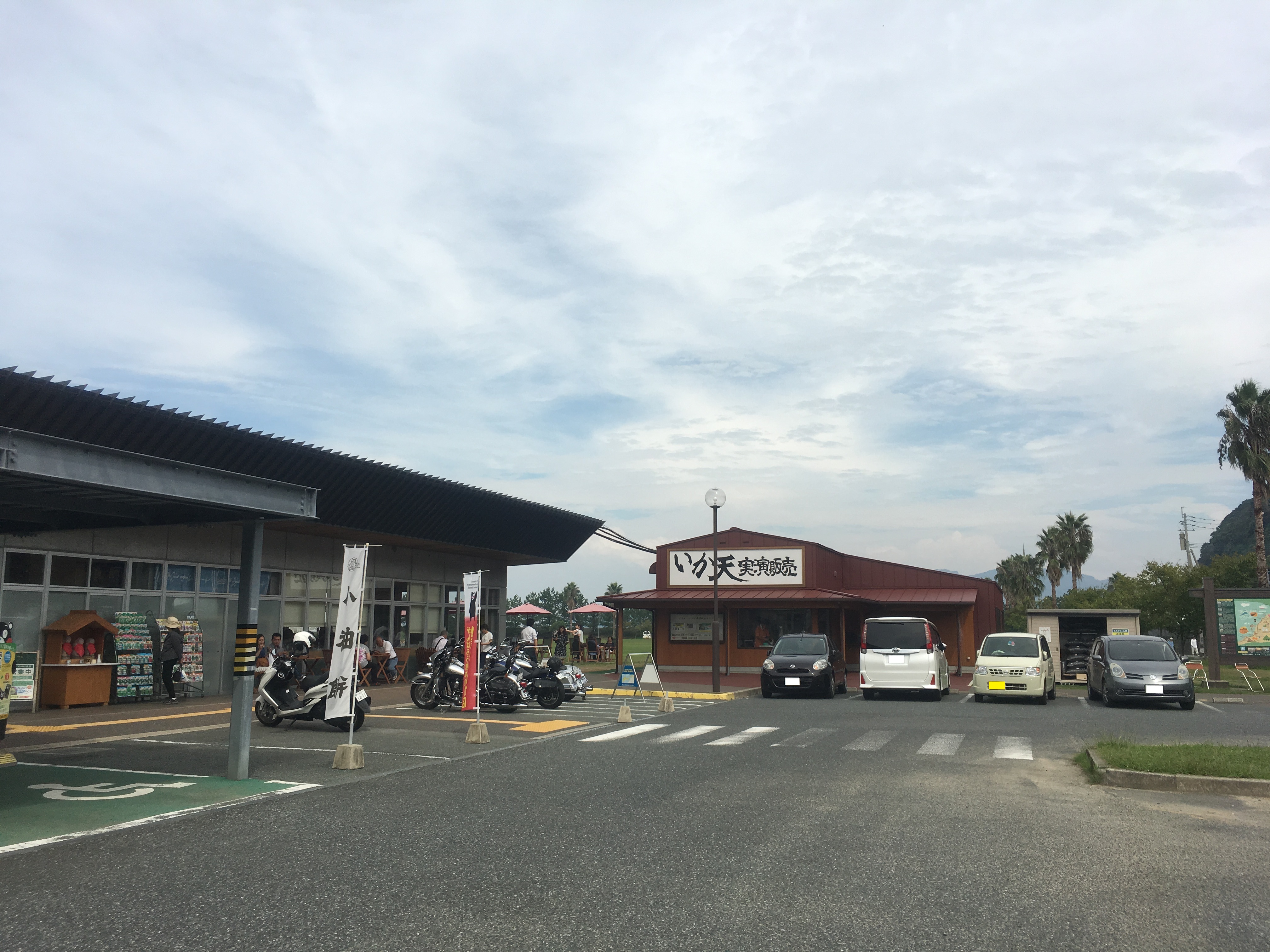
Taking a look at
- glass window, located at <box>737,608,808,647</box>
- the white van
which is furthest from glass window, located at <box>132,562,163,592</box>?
glass window, located at <box>737,608,808,647</box>

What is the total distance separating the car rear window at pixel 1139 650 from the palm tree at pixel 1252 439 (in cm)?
2675

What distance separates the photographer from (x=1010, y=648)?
2170 cm

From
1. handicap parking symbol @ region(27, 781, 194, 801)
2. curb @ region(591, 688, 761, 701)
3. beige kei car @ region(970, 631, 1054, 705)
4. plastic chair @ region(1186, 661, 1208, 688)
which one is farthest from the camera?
plastic chair @ region(1186, 661, 1208, 688)

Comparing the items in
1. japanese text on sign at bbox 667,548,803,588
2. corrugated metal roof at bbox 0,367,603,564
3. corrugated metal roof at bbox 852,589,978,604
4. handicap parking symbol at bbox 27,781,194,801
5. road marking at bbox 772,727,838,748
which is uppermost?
corrugated metal roof at bbox 0,367,603,564

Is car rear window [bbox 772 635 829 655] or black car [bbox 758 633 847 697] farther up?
car rear window [bbox 772 635 829 655]

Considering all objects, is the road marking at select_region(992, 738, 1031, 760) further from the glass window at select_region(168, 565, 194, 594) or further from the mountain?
the mountain

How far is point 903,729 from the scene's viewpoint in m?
14.7

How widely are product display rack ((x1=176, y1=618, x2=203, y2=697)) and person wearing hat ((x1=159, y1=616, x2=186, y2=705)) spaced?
243 millimetres

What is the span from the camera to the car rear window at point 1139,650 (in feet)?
65.4

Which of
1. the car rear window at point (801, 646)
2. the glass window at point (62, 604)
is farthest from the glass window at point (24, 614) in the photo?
the car rear window at point (801, 646)

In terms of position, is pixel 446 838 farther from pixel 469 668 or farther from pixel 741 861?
pixel 469 668

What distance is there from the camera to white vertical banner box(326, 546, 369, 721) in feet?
35.9

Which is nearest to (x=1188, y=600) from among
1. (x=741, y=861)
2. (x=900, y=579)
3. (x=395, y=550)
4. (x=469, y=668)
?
(x=900, y=579)

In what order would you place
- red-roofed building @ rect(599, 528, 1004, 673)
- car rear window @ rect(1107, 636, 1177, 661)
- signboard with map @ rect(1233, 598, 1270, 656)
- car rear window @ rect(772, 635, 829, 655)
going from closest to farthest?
car rear window @ rect(1107, 636, 1177, 661)
car rear window @ rect(772, 635, 829, 655)
signboard with map @ rect(1233, 598, 1270, 656)
red-roofed building @ rect(599, 528, 1004, 673)
